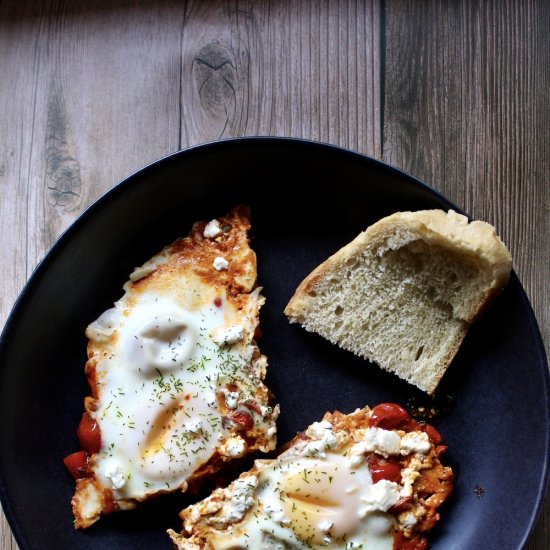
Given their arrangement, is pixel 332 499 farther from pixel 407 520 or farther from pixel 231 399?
pixel 231 399

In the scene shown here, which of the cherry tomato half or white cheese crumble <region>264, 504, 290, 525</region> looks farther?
the cherry tomato half

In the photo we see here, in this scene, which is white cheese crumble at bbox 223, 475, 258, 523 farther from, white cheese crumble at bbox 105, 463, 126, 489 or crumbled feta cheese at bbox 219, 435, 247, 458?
white cheese crumble at bbox 105, 463, 126, 489

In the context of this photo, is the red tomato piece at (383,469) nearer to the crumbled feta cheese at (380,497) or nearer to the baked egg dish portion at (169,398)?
the crumbled feta cheese at (380,497)

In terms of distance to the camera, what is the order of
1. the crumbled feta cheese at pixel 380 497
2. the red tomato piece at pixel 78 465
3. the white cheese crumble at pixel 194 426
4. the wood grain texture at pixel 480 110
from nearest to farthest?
the crumbled feta cheese at pixel 380 497 → the white cheese crumble at pixel 194 426 → the red tomato piece at pixel 78 465 → the wood grain texture at pixel 480 110

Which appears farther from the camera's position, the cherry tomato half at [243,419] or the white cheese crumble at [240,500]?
the cherry tomato half at [243,419]

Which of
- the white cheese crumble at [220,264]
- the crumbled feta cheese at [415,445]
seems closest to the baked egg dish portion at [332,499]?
the crumbled feta cheese at [415,445]

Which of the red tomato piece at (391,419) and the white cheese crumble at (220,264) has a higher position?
the white cheese crumble at (220,264)

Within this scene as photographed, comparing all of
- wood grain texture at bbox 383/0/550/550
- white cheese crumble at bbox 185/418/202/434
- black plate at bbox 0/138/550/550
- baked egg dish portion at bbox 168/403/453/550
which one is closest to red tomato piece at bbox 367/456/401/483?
baked egg dish portion at bbox 168/403/453/550

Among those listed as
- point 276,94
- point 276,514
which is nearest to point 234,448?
point 276,514
